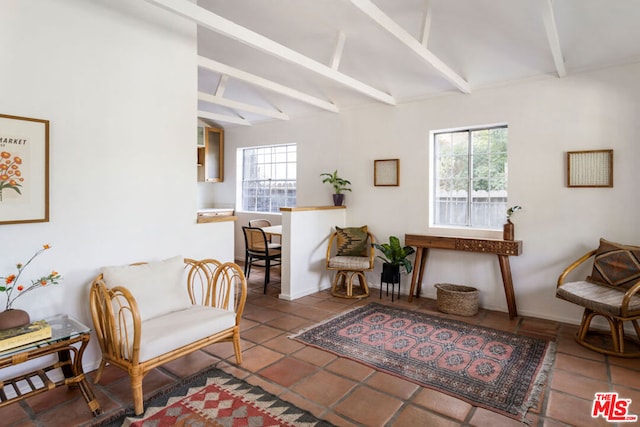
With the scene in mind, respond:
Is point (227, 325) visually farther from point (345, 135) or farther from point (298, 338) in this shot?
point (345, 135)

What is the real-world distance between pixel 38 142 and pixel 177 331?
1499 mm

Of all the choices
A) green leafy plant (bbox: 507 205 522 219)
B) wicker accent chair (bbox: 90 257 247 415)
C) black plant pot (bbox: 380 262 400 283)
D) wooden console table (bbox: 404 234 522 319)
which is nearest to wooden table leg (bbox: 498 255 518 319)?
wooden console table (bbox: 404 234 522 319)

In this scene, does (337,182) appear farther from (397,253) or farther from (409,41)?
(409,41)

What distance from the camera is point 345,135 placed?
5281 mm

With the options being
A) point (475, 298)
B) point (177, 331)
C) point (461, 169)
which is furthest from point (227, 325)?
point (461, 169)

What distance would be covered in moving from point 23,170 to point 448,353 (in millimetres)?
3255

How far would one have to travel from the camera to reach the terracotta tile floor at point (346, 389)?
212 cm

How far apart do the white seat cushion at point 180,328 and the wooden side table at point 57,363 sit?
36 cm

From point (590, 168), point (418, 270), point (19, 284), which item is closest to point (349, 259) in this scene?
point (418, 270)

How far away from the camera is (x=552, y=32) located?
9.27ft

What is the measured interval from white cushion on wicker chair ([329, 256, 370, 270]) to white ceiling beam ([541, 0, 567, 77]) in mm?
2778

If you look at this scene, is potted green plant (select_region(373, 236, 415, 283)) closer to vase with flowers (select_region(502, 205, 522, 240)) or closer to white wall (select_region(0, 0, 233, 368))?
vase with flowers (select_region(502, 205, 522, 240))

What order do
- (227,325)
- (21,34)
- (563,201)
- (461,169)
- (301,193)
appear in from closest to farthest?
(21,34), (227,325), (563,201), (461,169), (301,193)

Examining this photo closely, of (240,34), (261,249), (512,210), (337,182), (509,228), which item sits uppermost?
(240,34)
